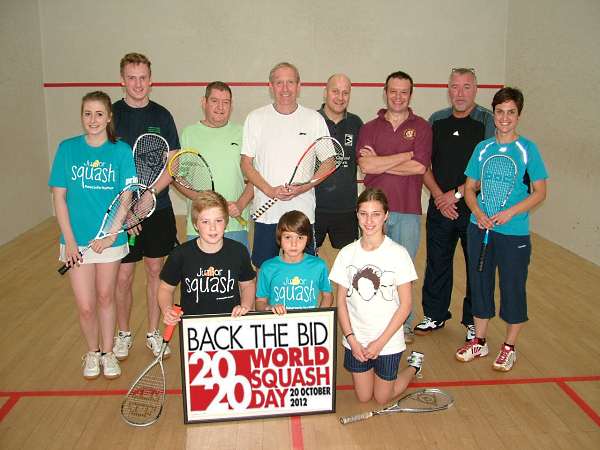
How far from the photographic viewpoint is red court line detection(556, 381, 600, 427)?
2619 millimetres

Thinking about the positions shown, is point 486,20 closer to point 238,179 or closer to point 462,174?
point 462,174

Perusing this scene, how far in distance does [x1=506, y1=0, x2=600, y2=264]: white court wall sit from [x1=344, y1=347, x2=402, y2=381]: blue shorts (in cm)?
324

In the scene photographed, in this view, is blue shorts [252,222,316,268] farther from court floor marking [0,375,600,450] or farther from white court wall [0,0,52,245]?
white court wall [0,0,52,245]

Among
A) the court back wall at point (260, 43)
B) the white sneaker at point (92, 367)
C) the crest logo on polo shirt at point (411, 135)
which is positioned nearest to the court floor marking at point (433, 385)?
the white sneaker at point (92, 367)

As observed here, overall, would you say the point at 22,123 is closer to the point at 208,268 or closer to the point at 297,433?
the point at 208,268

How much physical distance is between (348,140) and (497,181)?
836 mm

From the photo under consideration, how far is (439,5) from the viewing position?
6883 mm

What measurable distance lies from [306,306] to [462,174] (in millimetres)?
1250

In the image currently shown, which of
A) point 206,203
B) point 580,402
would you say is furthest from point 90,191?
point 580,402

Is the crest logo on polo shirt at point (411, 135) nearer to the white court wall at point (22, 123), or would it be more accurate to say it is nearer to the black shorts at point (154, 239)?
the black shorts at point (154, 239)

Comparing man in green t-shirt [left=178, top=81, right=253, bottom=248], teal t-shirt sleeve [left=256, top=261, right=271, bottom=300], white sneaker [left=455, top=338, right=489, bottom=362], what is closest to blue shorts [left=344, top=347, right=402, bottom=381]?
teal t-shirt sleeve [left=256, top=261, right=271, bottom=300]

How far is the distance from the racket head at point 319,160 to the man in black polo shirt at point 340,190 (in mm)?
156

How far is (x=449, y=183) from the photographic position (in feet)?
11.1

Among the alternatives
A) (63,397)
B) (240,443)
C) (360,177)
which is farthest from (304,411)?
(360,177)
